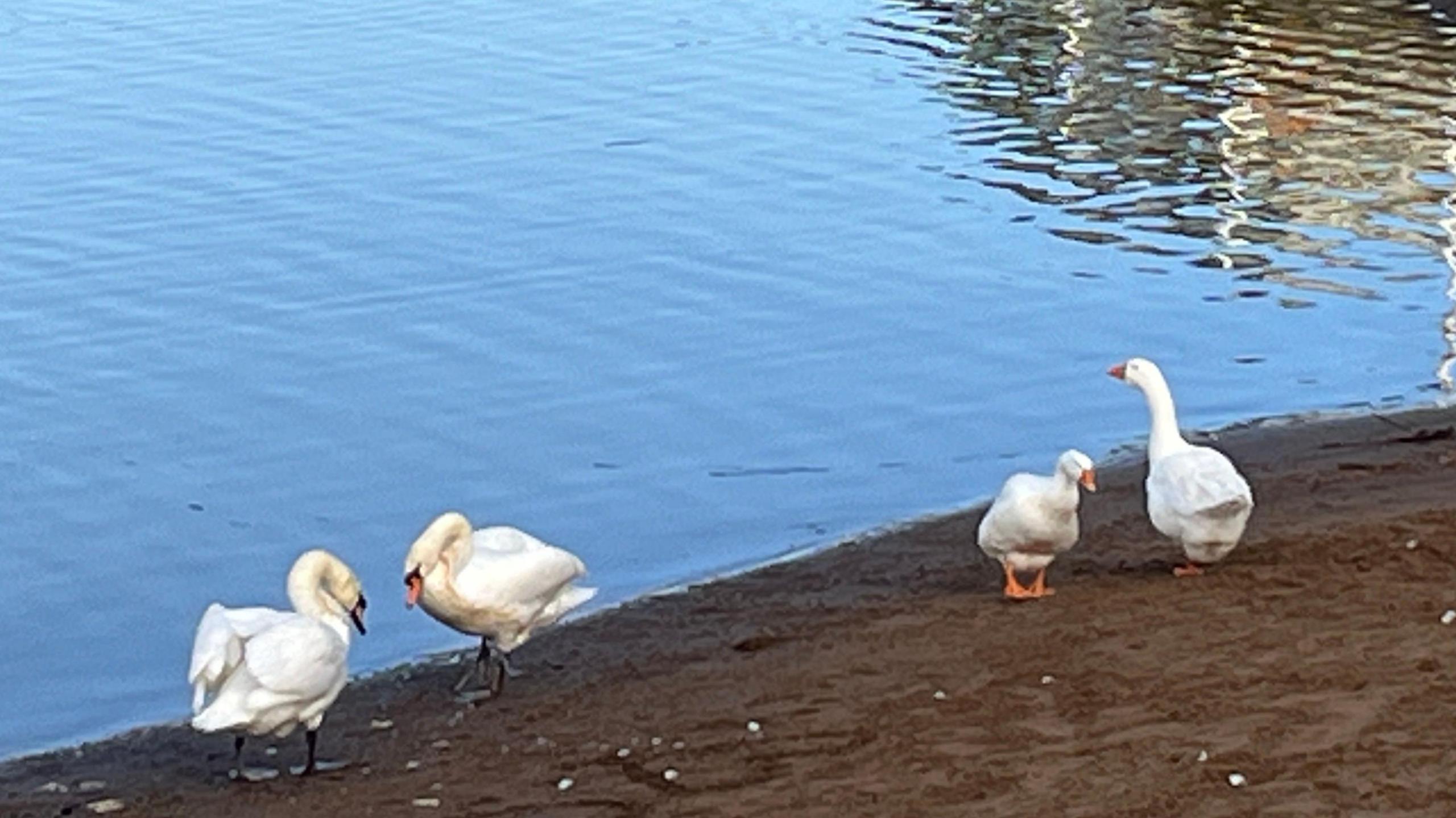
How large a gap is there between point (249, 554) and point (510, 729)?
4.07m

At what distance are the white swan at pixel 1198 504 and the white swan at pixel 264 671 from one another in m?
3.37

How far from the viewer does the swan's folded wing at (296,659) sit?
9.86 metres

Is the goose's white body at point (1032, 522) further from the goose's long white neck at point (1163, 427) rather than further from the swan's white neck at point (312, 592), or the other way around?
the swan's white neck at point (312, 592)

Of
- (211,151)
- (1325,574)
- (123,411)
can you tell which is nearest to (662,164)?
(211,151)

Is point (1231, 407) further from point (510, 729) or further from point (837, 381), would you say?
point (510, 729)

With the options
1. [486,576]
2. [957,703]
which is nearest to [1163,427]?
[957,703]

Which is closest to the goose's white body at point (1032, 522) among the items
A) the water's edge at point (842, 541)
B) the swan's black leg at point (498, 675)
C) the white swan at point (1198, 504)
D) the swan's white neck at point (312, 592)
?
the white swan at point (1198, 504)

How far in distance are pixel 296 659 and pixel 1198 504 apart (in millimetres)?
3633

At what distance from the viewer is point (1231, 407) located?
53.8 ft

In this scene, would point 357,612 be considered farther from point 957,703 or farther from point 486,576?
point 957,703

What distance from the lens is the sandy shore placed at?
28.0 feet

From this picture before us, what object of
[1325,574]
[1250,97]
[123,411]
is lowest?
[1250,97]

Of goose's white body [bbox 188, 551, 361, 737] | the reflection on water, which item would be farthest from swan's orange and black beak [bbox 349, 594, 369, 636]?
the reflection on water

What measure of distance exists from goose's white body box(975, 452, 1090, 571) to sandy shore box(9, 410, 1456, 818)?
227 millimetres
